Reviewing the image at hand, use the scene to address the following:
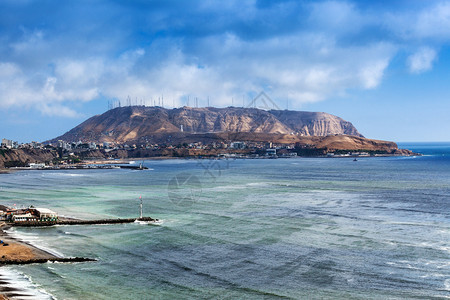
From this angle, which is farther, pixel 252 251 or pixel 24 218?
pixel 24 218

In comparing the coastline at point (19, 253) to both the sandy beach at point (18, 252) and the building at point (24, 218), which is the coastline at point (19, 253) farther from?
the building at point (24, 218)

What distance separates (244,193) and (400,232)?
29.1 m

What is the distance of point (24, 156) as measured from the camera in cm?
15888

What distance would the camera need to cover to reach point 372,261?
25875mm

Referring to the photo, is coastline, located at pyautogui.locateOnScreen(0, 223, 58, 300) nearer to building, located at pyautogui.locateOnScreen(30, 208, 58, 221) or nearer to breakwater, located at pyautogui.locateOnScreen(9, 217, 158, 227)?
breakwater, located at pyautogui.locateOnScreen(9, 217, 158, 227)

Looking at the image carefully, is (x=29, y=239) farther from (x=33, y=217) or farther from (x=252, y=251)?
(x=252, y=251)

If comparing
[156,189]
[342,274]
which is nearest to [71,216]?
[156,189]

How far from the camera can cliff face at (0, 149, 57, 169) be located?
483 ft

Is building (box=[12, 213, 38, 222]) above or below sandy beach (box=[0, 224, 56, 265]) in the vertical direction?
above

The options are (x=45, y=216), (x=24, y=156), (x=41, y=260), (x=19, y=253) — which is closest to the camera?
(x=41, y=260)

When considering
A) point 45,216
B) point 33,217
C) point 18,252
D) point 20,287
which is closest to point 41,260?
point 18,252

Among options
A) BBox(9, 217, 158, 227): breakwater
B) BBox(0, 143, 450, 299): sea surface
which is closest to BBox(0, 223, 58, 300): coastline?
BBox(0, 143, 450, 299): sea surface

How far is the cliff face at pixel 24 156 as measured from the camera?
147300mm

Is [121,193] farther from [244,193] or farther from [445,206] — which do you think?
[445,206]
